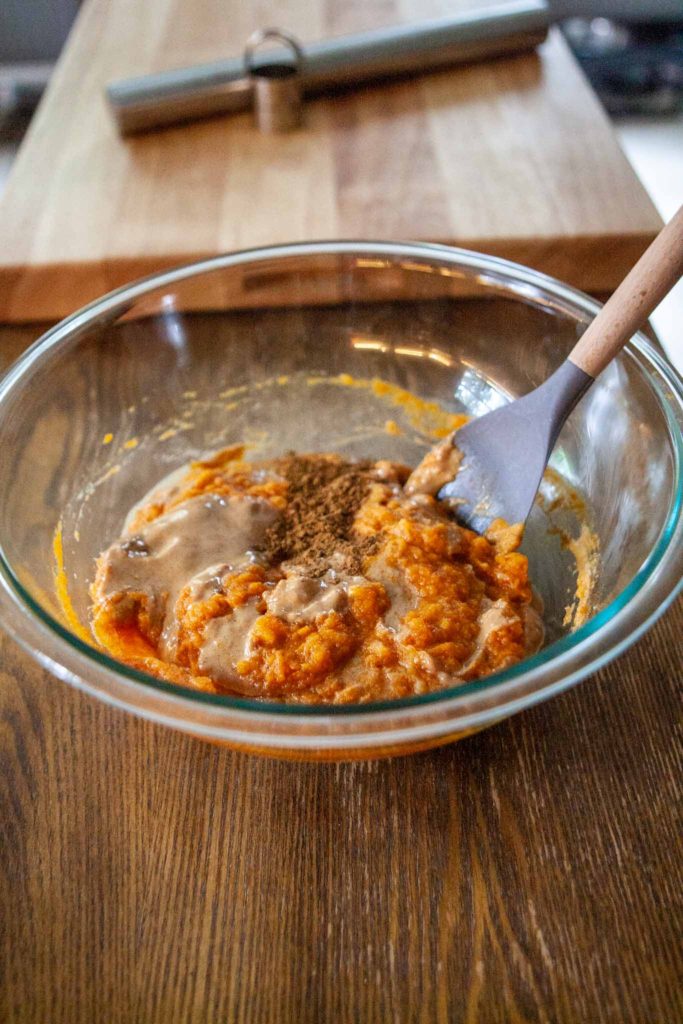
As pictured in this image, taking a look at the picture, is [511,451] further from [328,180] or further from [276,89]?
[276,89]

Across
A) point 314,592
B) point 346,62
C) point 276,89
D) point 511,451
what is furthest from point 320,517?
point 346,62

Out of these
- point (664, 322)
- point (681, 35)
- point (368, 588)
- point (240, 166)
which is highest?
point (240, 166)

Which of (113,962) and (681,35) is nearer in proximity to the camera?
(113,962)

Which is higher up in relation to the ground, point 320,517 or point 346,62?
point 346,62

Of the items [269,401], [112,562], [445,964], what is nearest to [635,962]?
[445,964]

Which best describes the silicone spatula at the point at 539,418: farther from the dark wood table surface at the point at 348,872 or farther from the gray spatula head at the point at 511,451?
the dark wood table surface at the point at 348,872

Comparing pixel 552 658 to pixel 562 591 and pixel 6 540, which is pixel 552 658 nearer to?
pixel 562 591
